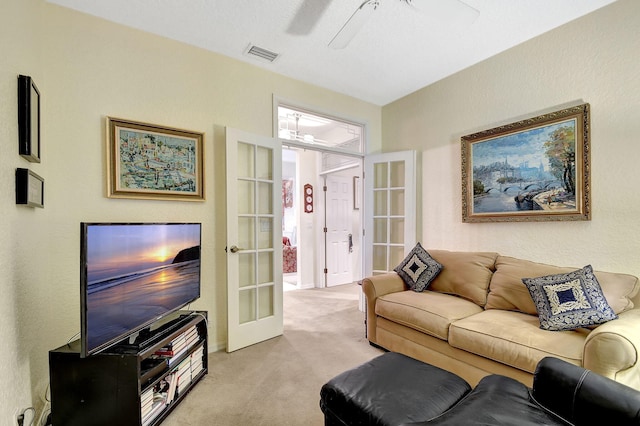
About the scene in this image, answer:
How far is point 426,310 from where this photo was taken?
7.45ft

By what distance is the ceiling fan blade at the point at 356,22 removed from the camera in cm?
175

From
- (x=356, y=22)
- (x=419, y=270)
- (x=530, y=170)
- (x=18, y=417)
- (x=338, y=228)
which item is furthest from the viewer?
(x=338, y=228)

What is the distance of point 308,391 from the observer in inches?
80.0

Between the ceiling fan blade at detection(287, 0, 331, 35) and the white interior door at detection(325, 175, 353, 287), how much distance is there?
10.00 feet

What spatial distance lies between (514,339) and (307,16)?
269cm

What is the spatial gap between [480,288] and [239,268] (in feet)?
7.33

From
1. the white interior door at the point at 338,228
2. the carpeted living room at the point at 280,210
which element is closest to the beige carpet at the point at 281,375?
the carpeted living room at the point at 280,210

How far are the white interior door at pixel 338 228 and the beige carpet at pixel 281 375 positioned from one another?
1.75m

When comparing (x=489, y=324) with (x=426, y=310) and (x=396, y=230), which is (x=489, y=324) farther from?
(x=396, y=230)

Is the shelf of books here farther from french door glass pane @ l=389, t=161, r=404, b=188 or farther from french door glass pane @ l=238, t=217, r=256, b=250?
french door glass pane @ l=389, t=161, r=404, b=188

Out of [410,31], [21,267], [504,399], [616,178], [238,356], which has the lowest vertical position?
[238,356]

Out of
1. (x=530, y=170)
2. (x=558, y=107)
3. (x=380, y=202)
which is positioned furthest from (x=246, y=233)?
(x=558, y=107)

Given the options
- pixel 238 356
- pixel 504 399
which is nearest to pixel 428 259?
pixel 504 399

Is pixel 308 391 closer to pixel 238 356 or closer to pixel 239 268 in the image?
pixel 238 356
